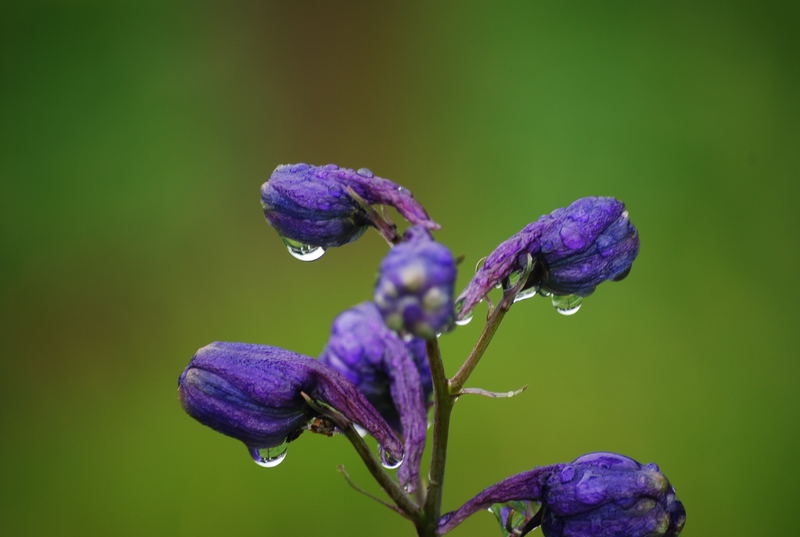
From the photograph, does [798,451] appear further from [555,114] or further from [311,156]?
[311,156]

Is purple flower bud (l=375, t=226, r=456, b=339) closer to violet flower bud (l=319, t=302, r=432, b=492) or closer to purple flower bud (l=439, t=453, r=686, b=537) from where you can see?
purple flower bud (l=439, t=453, r=686, b=537)

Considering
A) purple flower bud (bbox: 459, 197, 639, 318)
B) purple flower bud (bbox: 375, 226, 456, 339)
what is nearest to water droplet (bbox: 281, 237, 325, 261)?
purple flower bud (bbox: 459, 197, 639, 318)

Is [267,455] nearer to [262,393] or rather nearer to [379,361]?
[262,393]

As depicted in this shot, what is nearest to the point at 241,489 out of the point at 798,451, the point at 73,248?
the point at 73,248

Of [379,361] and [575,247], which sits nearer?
[575,247]

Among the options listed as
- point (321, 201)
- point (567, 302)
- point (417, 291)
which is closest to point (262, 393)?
point (321, 201)

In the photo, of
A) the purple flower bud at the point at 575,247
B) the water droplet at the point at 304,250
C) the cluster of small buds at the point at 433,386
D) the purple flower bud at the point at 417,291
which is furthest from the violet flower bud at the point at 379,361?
the purple flower bud at the point at 417,291

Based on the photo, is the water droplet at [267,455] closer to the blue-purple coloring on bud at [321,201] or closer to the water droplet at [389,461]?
the water droplet at [389,461]
